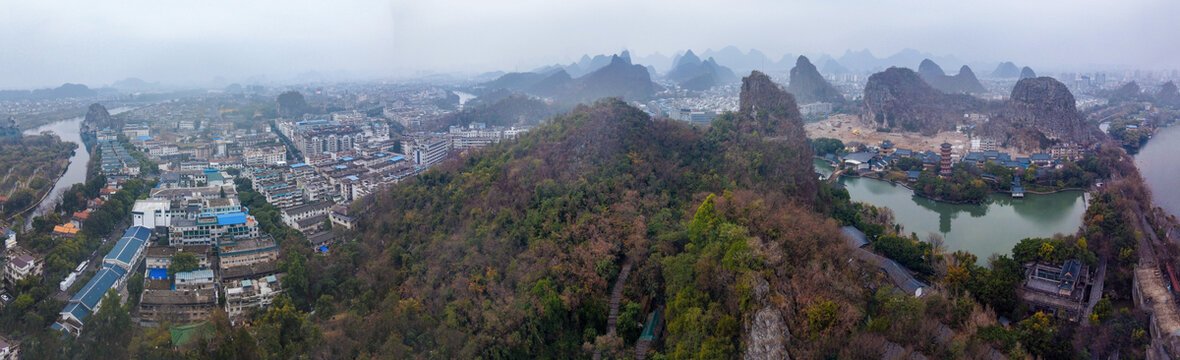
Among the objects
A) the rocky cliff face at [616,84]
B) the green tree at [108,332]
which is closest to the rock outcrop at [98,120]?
the rocky cliff face at [616,84]

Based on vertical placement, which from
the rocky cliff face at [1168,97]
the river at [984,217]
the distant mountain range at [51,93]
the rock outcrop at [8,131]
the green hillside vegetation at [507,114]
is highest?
the distant mountain range at [51,93]

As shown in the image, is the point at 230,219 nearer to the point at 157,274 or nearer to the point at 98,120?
the point at 157,274

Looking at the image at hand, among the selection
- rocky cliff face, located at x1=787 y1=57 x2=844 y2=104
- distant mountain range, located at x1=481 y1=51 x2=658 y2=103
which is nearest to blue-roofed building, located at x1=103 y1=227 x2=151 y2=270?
distant mountain range, located at x1=481 y1=51 x2=658 y2=103

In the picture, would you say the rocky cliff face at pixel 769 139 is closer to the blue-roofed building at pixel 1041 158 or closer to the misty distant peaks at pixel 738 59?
the blue-roofed building at pixel 1041 158

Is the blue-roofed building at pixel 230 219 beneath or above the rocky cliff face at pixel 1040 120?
beneath

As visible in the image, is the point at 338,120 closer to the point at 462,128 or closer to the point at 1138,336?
the point at 462,128

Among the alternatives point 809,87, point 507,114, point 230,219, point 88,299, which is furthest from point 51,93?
point 809,87

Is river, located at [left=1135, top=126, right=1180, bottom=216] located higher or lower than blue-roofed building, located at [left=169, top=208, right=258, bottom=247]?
higher

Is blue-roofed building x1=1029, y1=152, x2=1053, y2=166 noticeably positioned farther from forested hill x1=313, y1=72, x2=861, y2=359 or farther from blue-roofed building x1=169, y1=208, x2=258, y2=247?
blue-roofed building x1=169, y1=208, x2=258, y2=247
